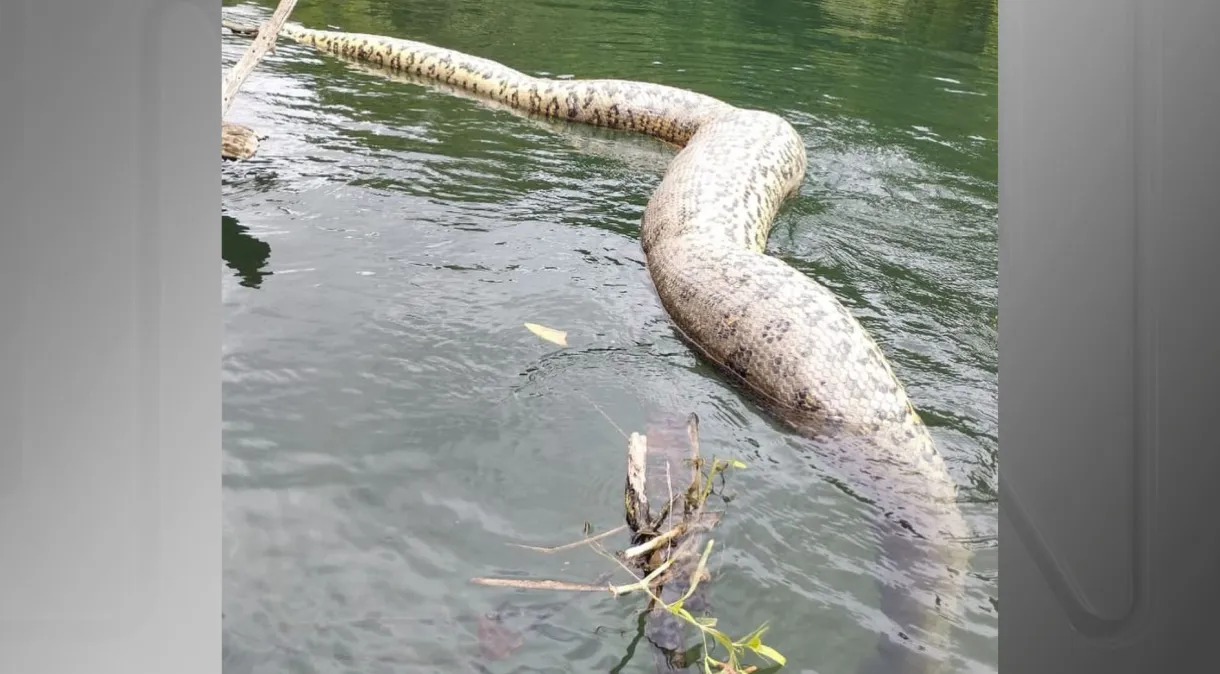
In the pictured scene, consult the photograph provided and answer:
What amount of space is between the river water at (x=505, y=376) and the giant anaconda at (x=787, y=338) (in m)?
0.16

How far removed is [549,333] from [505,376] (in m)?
0.66

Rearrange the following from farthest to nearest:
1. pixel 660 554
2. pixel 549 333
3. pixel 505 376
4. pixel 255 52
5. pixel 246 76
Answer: pixel 246 76 < pixel 255 52 < pixel 549 333 < pixel 505 376 < pixel 660 554

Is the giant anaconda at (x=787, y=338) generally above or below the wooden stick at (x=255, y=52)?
below

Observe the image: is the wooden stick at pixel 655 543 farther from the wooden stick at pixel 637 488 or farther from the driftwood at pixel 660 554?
the wooden stick at pixel 637 488

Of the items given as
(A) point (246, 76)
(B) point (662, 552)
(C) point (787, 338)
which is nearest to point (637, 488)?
(B) point (662, 552)

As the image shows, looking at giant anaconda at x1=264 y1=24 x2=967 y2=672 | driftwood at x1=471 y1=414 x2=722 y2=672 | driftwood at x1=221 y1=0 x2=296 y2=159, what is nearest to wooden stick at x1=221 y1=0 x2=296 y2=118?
driftwood at x1=221 y1=0 x2=296 y2=159

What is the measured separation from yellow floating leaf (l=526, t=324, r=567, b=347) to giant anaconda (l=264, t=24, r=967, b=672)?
892mm

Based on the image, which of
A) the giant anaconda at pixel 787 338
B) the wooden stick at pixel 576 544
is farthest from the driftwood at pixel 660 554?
the giant anaconda at pixel 787 338

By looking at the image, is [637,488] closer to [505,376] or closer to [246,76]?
[505,376]

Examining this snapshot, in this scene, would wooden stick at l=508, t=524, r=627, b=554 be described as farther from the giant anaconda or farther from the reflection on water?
the reflection on water

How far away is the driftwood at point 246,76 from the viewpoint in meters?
7.39

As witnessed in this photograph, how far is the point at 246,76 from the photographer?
784cm
